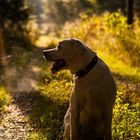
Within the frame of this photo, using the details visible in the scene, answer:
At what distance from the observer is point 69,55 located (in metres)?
5.60

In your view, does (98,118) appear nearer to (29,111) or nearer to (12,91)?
(29,111)

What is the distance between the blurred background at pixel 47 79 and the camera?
7410 mm

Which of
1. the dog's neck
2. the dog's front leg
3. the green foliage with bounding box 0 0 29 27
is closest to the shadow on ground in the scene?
the dog's front leg

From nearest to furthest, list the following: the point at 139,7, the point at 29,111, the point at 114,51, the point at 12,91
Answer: the point at 29,111 → the point at 12,91 → the point at 114,51 → the point at 139,7

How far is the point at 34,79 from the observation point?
41.8ft

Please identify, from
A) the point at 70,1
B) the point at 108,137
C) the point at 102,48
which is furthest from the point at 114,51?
the point at 70,1

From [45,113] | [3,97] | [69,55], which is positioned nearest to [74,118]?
[69,55]

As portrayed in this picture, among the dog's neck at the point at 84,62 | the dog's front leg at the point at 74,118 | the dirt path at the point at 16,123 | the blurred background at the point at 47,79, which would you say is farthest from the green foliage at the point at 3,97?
the dog's neck at the point at 84,62

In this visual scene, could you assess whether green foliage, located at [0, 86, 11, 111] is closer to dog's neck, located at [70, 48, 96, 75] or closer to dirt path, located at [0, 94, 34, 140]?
dirt path, located at [0, 94, 34, 140]

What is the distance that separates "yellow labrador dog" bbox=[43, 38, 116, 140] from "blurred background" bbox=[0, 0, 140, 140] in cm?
128

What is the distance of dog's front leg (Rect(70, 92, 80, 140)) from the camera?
5.63m

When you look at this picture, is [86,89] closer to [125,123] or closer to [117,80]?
[125,123]

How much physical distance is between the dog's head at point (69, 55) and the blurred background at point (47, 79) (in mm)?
1746

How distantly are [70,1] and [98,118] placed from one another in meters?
40.7
